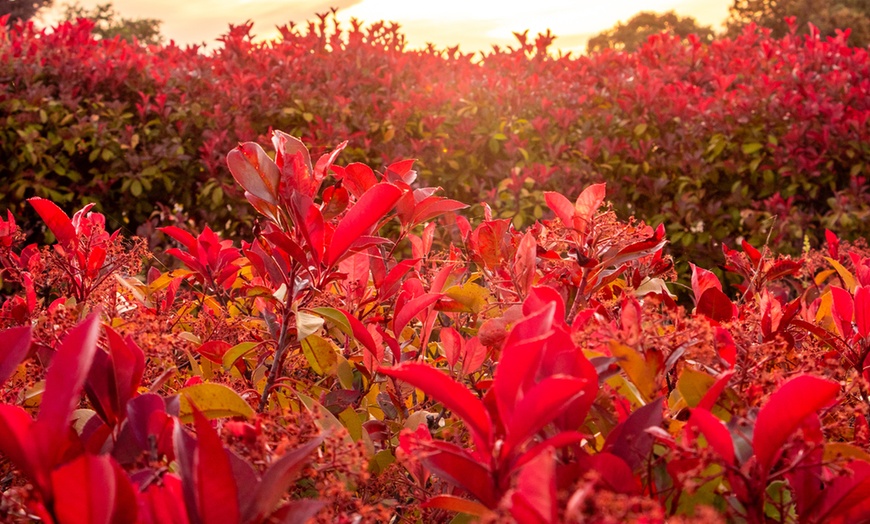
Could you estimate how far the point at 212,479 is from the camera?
74cm

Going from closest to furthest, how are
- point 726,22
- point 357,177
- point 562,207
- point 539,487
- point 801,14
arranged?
1. point 539,487
2. point 562,207
3. point 357,177
4. point 801,14
5. point 726,22

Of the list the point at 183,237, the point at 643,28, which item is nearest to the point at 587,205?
the point at 183,237

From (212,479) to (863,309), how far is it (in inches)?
44.7

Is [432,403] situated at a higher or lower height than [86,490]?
lower

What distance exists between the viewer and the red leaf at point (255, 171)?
4.30 feet

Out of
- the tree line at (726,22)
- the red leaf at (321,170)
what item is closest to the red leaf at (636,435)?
Result: the red leaf at (321,170)

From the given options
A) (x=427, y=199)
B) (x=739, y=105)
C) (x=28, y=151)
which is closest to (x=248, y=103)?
(x=28, y=151)

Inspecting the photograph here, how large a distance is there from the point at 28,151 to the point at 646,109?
436cm

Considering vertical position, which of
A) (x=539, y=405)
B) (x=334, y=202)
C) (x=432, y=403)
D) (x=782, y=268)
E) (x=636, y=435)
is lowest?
(x=432, y=403)

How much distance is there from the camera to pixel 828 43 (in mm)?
6043

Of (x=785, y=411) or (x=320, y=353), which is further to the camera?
(x=320, y=353)

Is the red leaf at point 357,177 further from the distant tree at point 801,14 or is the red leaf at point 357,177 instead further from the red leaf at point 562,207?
the distant tree at point 801,14

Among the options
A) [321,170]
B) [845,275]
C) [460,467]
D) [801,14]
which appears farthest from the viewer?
[801,14]

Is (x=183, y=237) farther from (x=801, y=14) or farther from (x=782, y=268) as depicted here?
(x=801, y=14)
